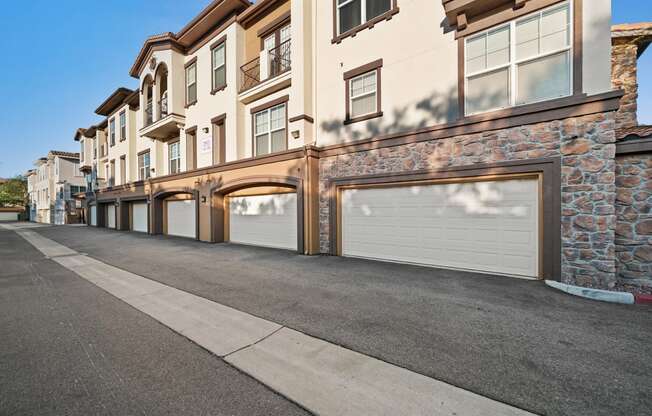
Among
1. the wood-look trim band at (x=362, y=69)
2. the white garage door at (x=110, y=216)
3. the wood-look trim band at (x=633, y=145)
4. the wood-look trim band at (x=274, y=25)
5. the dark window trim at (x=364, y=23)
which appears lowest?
the white garage door at (x=110, y=216)

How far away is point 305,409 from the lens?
2.16 meters

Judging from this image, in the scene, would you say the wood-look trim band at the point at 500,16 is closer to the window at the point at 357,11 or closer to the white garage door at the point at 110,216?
the window at the point at 357,11

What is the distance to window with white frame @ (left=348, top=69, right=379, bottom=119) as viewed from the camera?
26.7 feet

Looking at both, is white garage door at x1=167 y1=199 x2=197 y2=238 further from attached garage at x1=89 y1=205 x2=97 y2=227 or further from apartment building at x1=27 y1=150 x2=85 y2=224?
apartment building at x1=27 y1=150 x2=85 y2=224

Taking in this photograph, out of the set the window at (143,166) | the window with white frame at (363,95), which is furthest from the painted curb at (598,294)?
the window at (143,166)

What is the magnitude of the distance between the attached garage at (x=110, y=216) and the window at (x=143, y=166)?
20.0 ft

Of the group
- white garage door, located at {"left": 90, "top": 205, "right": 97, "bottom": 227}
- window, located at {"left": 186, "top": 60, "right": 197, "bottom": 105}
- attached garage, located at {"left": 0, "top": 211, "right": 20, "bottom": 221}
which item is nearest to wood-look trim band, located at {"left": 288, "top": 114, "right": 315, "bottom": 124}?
window, located at {"left": 186, "top": 60, "right": 197, "bottom": 105}

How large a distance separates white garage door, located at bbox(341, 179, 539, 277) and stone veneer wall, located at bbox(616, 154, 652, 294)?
139 cm

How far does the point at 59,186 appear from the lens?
32.2 meters

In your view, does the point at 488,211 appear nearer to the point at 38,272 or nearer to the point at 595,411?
the point at 595,411

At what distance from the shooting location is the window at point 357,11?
8.04 metres

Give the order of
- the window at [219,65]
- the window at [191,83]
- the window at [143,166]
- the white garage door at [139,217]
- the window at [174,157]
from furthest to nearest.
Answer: the window at [143,166], the white garage door at [139,217], the window at [174,157], the window at [191,83], the window at [219,65]

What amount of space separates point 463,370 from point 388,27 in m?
8.69

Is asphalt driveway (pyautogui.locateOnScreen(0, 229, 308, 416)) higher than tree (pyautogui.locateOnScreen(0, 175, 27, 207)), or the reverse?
tree (pyautogui.locateOnScreen(0, 175, 27, 207))
